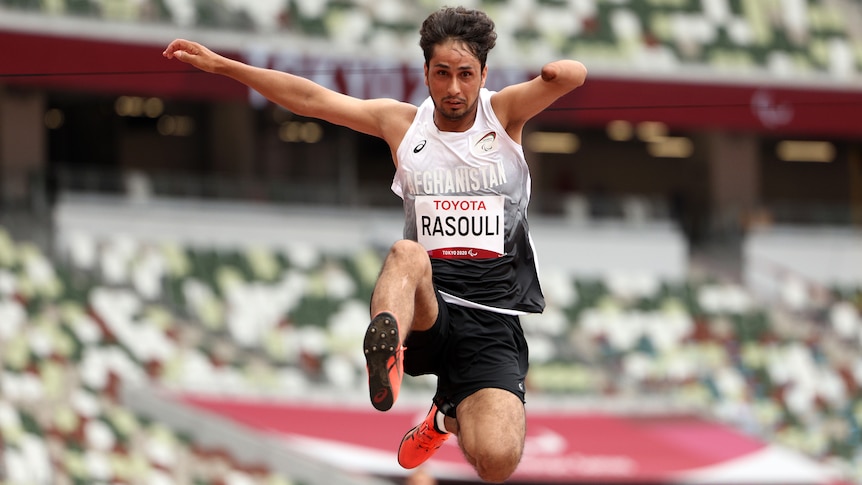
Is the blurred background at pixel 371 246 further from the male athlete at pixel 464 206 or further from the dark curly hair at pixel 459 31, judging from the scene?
the dark curly hair at pixel 459 31

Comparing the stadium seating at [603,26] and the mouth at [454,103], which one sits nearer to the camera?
the mouth at [454,103]

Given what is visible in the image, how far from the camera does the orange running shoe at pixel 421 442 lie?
820cm

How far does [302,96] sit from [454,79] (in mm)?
765

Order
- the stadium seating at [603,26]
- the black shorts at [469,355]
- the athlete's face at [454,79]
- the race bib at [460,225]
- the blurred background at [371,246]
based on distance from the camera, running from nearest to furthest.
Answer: the athlete's face at [454,79]
the race bib at [460,225]
the black shorts at [469,355]
the blurred background at [371,246]
the stadium seating at [603,26]

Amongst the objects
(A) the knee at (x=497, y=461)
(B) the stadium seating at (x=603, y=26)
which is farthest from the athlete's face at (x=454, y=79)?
(B) the stadium seating at (x=603, y=26)

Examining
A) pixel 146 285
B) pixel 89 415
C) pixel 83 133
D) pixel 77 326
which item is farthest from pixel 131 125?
pixel 89 415

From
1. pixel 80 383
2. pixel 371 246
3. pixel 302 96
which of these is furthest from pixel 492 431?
pixel 371 246

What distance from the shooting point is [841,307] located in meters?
26.7

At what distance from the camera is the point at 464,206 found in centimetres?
753

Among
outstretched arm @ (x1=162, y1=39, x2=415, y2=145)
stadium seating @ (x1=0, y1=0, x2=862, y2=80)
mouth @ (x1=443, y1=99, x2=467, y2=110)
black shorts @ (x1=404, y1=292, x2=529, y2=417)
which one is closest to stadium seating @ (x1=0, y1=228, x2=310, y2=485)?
stadium seating @ (x1=0, y1=0, x2=862, y2=80)

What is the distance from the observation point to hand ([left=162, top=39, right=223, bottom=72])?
289 inches

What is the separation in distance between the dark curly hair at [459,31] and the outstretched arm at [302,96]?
0.47 m

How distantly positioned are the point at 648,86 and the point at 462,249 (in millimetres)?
19008

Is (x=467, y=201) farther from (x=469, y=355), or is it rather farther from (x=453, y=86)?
(x=469, y=355)
